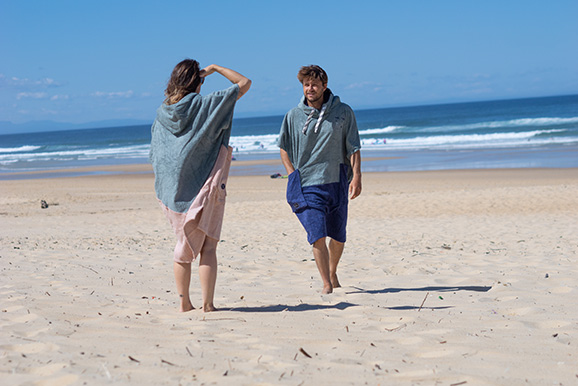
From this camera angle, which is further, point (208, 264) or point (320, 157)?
point (320, 157)

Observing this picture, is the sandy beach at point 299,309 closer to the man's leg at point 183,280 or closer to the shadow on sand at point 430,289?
the shadow on sand at point 430,289

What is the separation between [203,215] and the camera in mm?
3580

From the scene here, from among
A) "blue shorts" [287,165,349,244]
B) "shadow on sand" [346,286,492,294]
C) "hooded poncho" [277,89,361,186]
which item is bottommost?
"shadow on sand" [346,286,492,294]

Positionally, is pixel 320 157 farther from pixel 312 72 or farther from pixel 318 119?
pixel 312 72

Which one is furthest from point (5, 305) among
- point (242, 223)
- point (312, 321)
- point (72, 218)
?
point (72, 218)

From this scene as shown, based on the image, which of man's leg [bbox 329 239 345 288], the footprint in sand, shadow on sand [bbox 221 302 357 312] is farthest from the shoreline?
the footprint in sand

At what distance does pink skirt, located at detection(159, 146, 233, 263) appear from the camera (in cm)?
358

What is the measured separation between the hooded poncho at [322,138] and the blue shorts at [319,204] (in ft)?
0.17

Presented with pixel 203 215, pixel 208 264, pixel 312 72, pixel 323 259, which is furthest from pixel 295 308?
pixel 312 72

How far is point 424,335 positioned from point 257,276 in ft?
8.50

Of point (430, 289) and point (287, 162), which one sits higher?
point (287, 162)

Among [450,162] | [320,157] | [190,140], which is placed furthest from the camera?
[450,162]

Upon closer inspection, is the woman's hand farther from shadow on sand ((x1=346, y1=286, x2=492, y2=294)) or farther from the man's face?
shadow on sand ((x1=346, y1=286, x2=492, y2=294))

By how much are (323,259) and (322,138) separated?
2.93 ft
